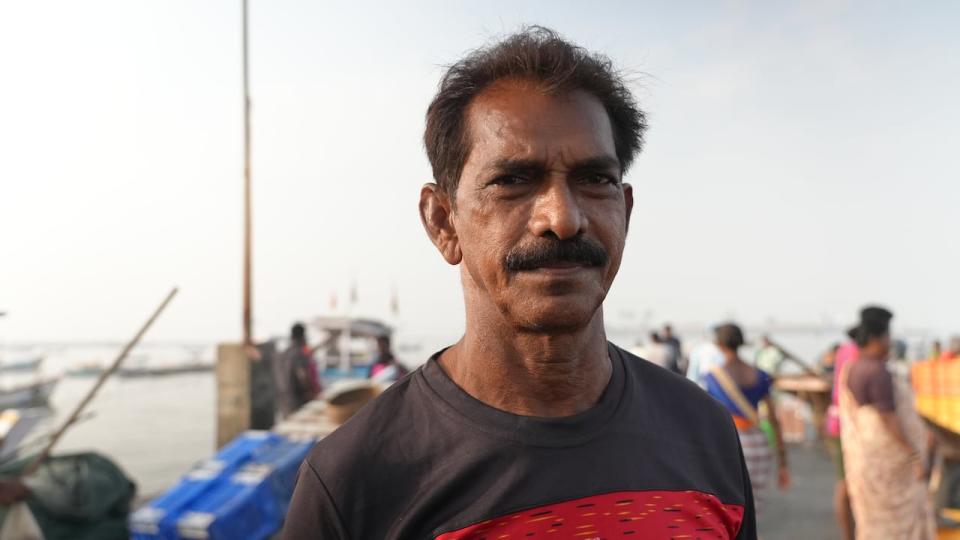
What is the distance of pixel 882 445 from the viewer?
170 inches

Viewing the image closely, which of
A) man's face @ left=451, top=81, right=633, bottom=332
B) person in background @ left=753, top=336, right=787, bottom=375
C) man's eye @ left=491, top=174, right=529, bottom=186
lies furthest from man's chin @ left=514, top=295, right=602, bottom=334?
person in background @ left=753, top=336, right=787, bottom=375

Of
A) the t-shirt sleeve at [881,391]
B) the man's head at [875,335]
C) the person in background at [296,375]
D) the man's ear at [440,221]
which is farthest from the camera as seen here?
the person in background at [296,375]

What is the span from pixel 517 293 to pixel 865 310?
4.33 meters

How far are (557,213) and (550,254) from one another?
0.26 ft

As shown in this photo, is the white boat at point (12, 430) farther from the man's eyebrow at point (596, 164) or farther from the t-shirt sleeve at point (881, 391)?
the t-shirt sleeve at point (881, 391)

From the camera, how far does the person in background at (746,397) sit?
4656 mm

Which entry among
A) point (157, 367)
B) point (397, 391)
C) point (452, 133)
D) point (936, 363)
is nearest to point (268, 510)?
point (397, 391)

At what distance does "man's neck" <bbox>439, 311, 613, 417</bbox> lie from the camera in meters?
1.30

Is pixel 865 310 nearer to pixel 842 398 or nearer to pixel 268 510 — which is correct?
pixel 842 398

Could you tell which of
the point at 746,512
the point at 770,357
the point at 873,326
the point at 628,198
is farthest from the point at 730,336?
the point at 770,357

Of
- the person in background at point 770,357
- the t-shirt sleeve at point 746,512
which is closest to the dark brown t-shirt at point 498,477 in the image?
the t-shirt sleeve at point 746,512

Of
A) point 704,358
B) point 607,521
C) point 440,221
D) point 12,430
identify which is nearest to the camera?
point 607,521

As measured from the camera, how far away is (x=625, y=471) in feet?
4.02

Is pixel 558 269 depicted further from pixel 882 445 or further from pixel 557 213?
pixel 882 445
